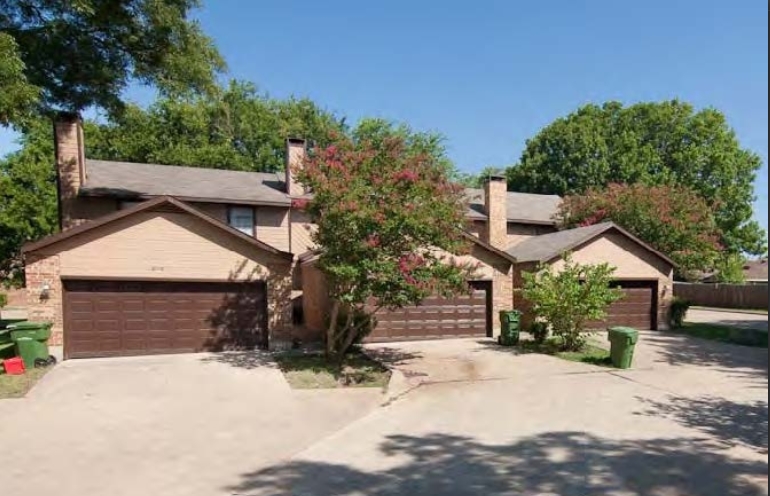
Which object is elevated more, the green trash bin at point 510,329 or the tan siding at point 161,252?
the tan siding at point 161,252

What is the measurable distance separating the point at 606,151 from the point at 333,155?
137 feet

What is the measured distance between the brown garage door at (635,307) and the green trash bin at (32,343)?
20.0 metres

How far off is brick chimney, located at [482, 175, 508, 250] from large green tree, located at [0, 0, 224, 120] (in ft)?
46.3

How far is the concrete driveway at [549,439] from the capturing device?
6.29m

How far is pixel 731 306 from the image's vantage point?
1442 inches

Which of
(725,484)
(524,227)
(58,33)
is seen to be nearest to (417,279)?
(725,484)

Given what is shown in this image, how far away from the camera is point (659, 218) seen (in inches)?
1077

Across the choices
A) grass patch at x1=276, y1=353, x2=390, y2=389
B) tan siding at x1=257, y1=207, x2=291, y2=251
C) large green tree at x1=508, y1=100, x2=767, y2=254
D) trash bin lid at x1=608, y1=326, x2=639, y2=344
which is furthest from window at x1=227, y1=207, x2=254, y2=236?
large green tree at x1=508, y1=100, x2=767, y2=254

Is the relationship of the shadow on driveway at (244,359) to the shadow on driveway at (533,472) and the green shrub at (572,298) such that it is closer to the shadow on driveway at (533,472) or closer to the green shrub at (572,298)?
the shadow on driveway at (533,472)

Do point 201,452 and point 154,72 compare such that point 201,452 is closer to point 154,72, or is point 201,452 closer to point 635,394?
point 635,394

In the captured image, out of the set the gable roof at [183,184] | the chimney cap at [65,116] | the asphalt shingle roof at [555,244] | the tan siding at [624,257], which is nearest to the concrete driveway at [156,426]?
the gable roof at [183,184]

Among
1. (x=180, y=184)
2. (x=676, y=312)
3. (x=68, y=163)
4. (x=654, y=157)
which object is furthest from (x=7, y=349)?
(x=654, y=157)

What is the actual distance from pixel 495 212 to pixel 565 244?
525cm

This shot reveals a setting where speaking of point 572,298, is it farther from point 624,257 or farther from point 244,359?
point 244,359
